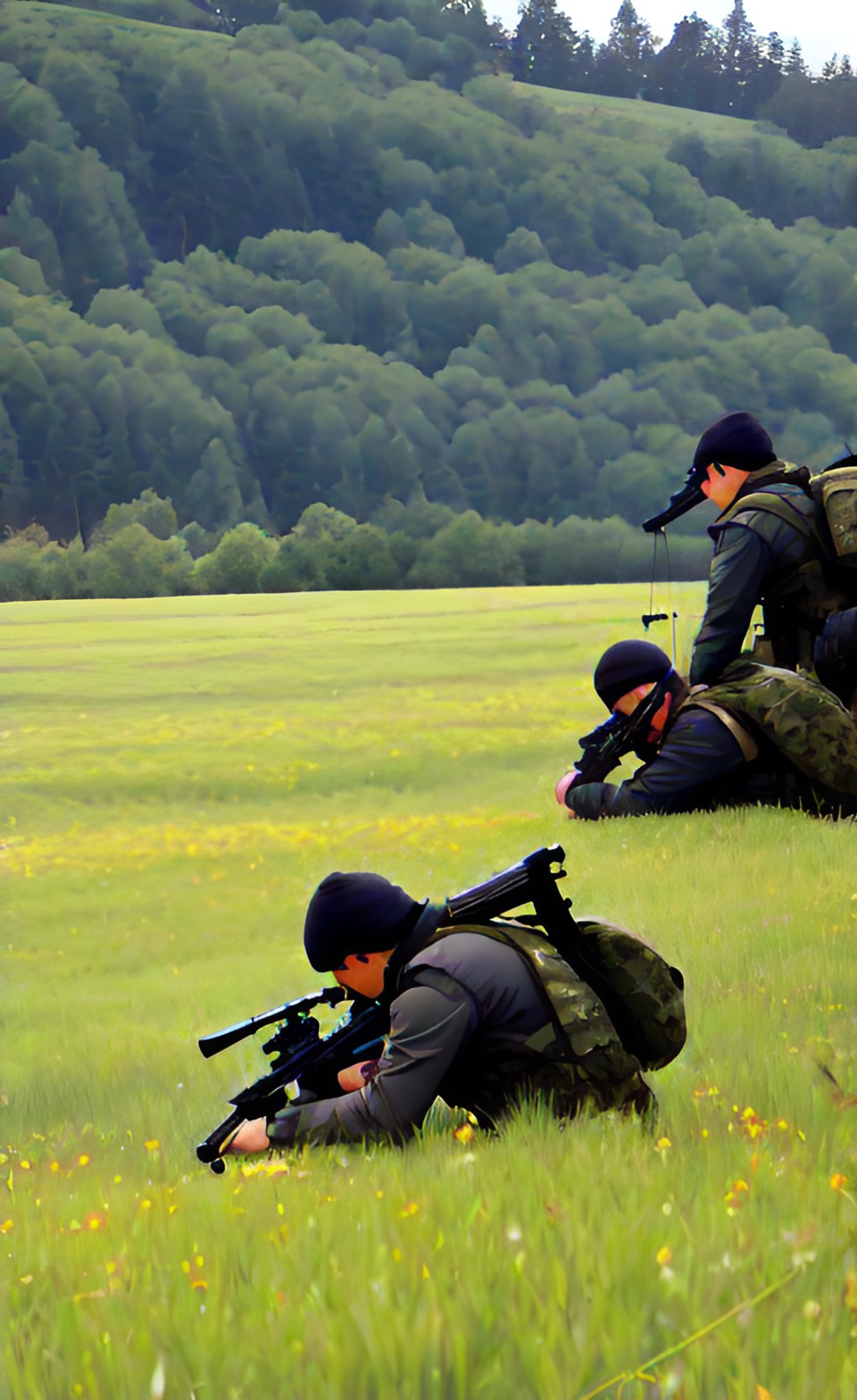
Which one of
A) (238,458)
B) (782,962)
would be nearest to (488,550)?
(238,458)

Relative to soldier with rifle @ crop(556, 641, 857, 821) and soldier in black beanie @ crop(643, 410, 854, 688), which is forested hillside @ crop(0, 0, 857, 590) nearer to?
soldier in black beanie @ crop(643, 410, 854, 688)

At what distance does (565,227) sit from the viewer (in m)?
189

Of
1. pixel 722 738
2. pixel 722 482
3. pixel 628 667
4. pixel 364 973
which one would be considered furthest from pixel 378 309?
pixel 364 973

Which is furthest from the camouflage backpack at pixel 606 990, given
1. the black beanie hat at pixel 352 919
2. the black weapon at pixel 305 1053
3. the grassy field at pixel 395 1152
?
the black weapon at pixel 305 1053

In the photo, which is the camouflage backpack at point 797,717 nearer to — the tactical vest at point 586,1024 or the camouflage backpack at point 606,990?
the camouflage backpack at point 606,990

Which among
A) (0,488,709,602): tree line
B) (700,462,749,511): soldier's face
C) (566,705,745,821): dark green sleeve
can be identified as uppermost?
(700,462,749,511): soldier's face

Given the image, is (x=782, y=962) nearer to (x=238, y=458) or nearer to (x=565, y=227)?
(x=238, y=458)

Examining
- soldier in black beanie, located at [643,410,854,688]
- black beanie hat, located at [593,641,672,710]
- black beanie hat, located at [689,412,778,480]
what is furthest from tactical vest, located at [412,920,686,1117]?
black beanie hat, located at [689,412,778,480]

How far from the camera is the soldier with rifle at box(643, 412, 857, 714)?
32.9ft

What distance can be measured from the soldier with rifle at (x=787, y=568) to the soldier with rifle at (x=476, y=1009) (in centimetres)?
577

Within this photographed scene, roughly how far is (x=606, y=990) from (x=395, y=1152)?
79cm

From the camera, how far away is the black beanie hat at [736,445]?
10516 mm

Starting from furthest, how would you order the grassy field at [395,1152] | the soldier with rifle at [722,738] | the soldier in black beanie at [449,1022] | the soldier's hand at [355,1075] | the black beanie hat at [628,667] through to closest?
1. the soldier with rifle at [722,738]
2. the black beanie hat at [628,667]
3. the soldier's hand at [355,1075]
4. the soldier in black beanie at [449,1022]
5. the grassy field at [395,1152]

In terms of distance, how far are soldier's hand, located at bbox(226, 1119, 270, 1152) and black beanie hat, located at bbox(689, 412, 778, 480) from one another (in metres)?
6.82
